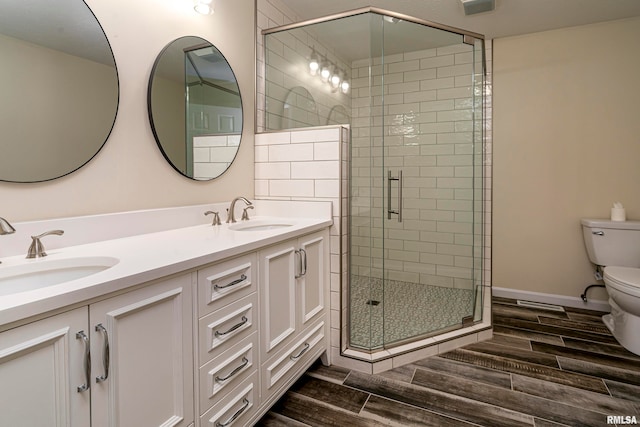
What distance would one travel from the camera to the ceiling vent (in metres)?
2.38

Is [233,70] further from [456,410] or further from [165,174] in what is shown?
[456,410]

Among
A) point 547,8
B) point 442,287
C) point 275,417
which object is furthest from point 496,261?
point 275,417

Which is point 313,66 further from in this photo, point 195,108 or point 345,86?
point 195,108

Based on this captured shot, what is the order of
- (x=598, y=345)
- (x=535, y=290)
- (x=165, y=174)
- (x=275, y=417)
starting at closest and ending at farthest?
(x=275, y=417), (x=165, y=174), (x=598, y=345), (x=535, y=290)

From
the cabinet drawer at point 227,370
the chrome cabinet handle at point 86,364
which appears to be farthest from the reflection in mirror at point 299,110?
the chrome cabinet handle at point 86,364

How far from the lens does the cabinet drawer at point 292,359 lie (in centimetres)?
151

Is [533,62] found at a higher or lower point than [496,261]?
higher

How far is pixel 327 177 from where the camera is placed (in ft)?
6.64

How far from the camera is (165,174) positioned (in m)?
1.70

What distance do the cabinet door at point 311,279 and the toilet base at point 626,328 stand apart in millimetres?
1947

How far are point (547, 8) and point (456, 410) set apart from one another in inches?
110

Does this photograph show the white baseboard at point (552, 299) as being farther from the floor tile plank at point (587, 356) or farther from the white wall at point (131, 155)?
the white wall at point (131, 155)

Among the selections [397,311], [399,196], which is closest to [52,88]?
[399,196]

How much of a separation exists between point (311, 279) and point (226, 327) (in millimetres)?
683
